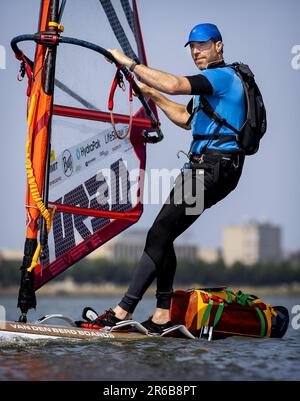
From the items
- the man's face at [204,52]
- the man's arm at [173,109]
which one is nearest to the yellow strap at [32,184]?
the man's arm at [173,109]

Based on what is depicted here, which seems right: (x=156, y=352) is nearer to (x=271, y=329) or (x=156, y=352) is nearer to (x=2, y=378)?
(x=2, y=378)

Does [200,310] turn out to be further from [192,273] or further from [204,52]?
[192,273]

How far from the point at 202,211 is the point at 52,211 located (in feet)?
5.15

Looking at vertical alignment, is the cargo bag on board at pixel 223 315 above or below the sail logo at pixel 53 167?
below

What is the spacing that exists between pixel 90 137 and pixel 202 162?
194 cm

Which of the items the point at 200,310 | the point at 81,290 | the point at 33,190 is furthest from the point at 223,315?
the point at 81,290

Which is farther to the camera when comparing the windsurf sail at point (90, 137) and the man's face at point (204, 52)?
the windsurf sail at point (90, 137)

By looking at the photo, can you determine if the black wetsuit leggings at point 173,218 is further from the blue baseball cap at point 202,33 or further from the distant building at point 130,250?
the distant building at point 130,250

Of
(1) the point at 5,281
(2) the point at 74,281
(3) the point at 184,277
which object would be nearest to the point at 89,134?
(1) the point at 5,281

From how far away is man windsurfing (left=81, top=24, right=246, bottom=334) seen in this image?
8172 mm

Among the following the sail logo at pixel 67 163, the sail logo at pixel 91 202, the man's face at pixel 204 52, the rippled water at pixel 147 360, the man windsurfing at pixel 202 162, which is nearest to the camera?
the rippled water at pixel 147 360

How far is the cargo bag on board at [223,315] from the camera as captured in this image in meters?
8.81

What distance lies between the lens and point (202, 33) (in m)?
8.24

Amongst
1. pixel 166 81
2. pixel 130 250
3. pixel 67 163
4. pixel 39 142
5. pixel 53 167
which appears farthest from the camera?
pixel 130 250
